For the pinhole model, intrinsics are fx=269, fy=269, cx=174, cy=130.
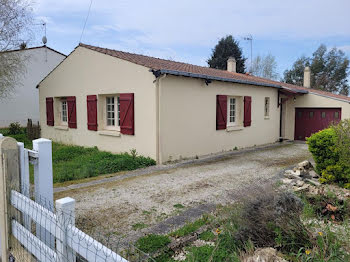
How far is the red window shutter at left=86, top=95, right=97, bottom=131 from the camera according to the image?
10099 mm

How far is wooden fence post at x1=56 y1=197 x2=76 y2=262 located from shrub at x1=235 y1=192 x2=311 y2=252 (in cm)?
174

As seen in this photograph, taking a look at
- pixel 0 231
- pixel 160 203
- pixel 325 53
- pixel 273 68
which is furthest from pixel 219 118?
pixel 325 53

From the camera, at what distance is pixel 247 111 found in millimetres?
11664

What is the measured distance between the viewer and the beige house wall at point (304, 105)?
1295 centimetres

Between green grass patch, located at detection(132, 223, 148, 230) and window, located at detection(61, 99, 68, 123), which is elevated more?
window, located at detection(61, 99, 68, 123)

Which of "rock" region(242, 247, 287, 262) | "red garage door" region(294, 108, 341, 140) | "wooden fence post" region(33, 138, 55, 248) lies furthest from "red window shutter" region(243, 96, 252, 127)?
"wooden fence post" region(33, 138, 55, 248)

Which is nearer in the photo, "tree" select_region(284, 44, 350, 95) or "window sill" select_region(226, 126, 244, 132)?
"window sill" select_region(226, 126, 244, 132)

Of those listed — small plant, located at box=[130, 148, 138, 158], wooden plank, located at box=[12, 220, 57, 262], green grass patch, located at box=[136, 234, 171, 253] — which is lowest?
green grass patch, located at box=[136, 234, 171, 253]

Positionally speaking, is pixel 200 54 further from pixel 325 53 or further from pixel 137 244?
pixel 137 244

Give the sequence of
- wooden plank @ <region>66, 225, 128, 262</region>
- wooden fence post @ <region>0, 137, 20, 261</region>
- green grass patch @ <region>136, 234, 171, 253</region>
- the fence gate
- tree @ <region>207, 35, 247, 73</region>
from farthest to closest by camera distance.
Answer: tree @ <region>207, 35, 247, 73</region> → green grass patch @ <region>136, 234, 171, 253</region> → wooden fence post @ <region>0, 137, 20, 261</region> → the fence gate → wooden plank @ <region>66, 225, 128, 262</region>

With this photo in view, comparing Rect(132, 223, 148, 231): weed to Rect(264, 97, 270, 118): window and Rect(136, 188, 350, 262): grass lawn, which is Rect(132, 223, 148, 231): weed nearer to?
Rect(136, 188, 350, 262): grass lawn

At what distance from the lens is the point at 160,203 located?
477 cm

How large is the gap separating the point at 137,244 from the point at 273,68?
1357 inches

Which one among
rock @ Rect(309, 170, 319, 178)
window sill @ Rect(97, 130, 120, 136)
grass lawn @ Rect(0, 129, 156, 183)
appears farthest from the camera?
window sill @ Rect(97, 130, 120, 136)
